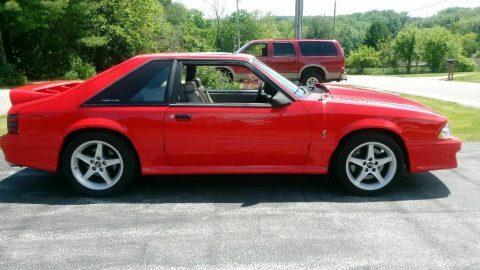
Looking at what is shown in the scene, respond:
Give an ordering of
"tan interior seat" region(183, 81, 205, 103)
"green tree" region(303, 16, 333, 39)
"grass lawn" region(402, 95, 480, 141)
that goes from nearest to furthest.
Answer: "tan interior seat" region(183, 81, 205, 103)
"grass lawn" region(402, 95, 480, 141)
"green tree" region(303, 16, 333, 39)

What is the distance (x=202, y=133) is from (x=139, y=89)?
80 cm

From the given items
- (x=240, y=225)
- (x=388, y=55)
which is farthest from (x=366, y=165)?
(x=388, y=55)

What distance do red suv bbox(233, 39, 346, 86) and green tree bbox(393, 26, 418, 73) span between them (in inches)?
2315

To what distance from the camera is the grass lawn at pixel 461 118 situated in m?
7.53

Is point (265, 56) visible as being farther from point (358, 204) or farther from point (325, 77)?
point (358, 204)

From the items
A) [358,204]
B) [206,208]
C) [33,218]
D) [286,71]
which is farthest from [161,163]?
[286,71]

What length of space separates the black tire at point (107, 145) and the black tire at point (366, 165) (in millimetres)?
2156

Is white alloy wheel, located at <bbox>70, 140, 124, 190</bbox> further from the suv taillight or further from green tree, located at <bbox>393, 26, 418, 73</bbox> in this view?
green tree, located at <bbox>393, 26, 418, 73</bbox>

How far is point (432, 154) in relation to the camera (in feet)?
14.7

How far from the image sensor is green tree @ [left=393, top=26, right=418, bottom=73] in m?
68.2

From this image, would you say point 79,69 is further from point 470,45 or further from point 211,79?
point 470,45

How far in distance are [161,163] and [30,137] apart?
1379 millimetres

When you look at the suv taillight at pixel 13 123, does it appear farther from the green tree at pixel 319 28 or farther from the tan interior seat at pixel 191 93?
the green tree at pixel 319 28

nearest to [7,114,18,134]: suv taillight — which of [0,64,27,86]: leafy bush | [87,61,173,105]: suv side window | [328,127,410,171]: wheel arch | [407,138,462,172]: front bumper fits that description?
[87,61,173,105]: suv side window
